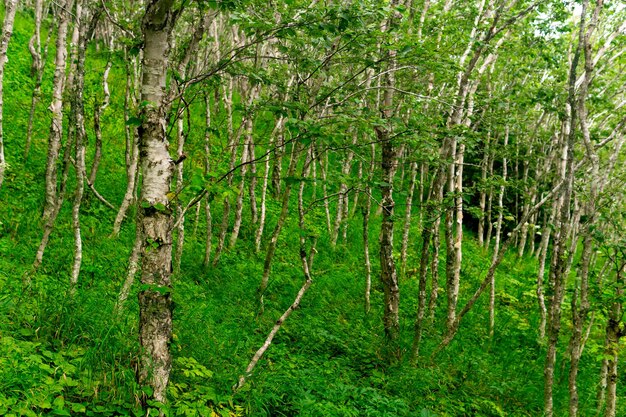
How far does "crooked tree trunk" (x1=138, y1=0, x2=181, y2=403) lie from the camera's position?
11.5 feet

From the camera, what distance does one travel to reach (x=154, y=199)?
11.6ft

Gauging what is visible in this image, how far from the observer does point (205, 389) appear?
14.0 feet

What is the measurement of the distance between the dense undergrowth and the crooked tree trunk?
333mm

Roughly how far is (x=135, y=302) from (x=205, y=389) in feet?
5.54

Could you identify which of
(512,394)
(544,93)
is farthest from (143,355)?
(544,93)

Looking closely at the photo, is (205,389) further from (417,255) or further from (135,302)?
(417,255)

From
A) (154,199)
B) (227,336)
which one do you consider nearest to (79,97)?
(154,199)

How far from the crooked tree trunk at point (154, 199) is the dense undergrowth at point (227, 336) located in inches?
13.1

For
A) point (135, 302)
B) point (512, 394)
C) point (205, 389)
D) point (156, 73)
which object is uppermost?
point (156, 73)

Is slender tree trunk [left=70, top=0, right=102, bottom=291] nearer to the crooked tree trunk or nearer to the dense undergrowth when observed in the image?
the dense undergrowth

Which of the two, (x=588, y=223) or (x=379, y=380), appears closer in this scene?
(x=588, y=223)

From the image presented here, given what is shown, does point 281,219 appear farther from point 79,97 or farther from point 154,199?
point 79,97

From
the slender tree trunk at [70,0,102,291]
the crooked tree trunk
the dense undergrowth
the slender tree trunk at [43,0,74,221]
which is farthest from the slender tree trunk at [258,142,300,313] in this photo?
the slender tree trunk at [43,0,74,221]

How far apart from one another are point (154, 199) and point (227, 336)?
9.31 feet
